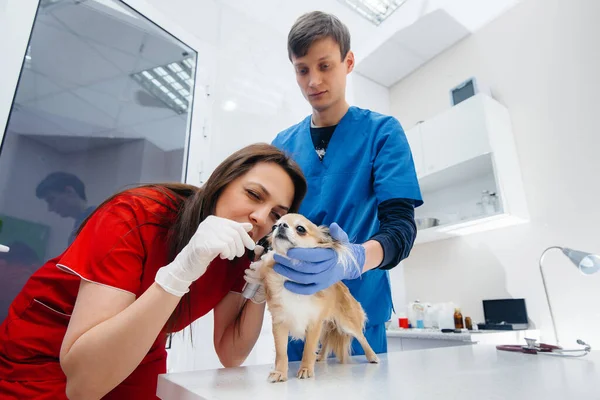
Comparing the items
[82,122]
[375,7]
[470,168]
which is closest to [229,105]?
[82,122]

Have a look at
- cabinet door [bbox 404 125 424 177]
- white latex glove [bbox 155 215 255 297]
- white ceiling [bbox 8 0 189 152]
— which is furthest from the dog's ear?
cabinet door [bbox 404 125 424 177]

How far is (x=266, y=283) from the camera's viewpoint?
796mm

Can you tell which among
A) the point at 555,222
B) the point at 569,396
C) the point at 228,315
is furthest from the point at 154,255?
the point at 555,222

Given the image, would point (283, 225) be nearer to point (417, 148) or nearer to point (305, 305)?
point (305, 305)

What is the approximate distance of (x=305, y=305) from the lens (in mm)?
748

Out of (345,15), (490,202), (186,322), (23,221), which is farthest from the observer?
(345,15)

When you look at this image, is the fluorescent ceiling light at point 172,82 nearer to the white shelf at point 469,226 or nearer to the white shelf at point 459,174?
the white shelf at point 459,174

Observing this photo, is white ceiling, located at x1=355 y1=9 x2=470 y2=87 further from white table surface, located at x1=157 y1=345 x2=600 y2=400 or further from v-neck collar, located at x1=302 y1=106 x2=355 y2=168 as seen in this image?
white table surface, located at x1=157 y1=345 x2=600 y2=400

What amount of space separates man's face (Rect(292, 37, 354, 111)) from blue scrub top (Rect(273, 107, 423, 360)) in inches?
4.2

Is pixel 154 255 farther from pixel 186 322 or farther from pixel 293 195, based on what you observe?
pixel 293 195

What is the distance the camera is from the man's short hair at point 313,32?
1080 millimetres

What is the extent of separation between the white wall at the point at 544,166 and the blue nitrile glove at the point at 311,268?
2.11 metres

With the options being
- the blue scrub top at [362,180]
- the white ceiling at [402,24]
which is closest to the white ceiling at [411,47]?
the white ceiling at [402,24]

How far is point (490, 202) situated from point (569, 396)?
213cm
